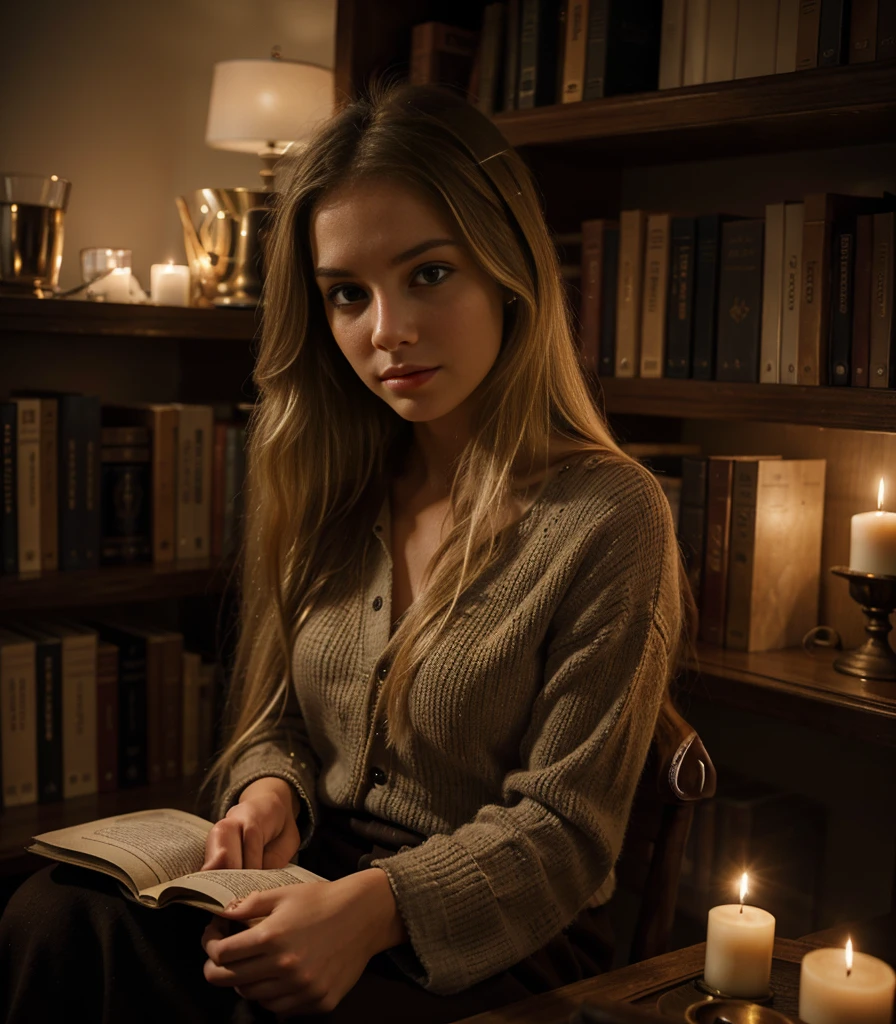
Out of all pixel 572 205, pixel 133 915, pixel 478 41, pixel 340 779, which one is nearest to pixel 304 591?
pixel 340 779

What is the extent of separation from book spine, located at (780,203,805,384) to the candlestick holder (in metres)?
0.28

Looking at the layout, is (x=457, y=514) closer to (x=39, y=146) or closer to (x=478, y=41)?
(x=478, y=41)

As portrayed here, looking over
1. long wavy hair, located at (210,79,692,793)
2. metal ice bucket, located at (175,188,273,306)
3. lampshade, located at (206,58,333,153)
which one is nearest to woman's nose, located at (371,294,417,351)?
long wavy hair, located at (210,79,692,793)

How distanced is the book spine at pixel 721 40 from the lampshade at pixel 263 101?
0.73m

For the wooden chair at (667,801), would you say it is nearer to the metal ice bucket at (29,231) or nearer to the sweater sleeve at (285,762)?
the sweater sleeve at (285,762)

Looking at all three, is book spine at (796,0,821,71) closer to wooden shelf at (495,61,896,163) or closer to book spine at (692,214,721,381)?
wooden shelf at (495,61,896,163)

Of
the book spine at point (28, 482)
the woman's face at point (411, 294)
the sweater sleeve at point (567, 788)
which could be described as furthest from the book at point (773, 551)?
the book spine at point (28, 482)

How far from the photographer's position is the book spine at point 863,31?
1.44 metres

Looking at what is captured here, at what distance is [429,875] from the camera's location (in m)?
1.18

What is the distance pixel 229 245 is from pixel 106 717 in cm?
83

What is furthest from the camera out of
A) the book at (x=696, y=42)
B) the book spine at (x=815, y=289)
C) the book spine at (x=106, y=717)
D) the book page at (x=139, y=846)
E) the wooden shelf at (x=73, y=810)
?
the book spine at (x=106, y=717)

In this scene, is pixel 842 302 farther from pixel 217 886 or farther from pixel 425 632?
pixel 217 886

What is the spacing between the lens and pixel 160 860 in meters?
1.28

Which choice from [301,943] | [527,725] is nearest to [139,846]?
[301,943]
